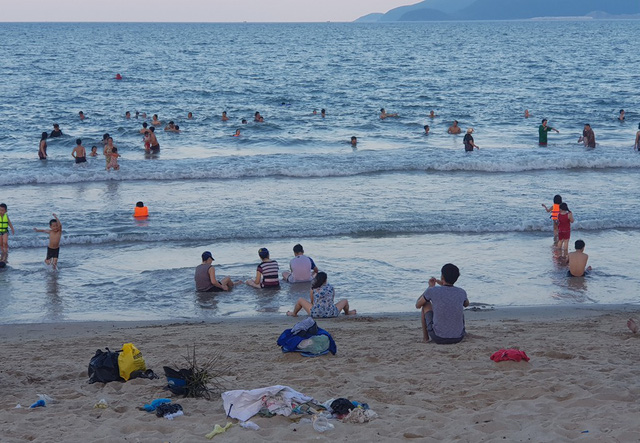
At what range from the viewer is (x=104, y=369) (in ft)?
23.9

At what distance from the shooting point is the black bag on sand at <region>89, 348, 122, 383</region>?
726cm

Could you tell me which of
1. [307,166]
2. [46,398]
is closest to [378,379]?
[46,398]

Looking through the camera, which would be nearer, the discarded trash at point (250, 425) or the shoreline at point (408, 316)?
the discarded trash at point (250, 425)

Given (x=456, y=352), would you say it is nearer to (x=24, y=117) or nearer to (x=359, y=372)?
(x=359, y=372)

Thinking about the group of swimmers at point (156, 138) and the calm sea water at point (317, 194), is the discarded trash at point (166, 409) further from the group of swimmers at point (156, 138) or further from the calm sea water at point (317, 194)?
the group of swimmers at point (156, 138)

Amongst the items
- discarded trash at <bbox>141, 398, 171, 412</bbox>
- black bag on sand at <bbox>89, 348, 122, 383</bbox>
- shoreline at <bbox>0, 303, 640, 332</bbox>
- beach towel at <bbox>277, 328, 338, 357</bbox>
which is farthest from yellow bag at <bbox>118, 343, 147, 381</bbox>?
shoreline at <bbox>0, 303, 640, 332</bbox>

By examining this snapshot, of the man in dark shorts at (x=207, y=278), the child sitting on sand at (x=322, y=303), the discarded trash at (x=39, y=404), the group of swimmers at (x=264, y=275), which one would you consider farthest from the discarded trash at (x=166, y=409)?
the man in dark shorts at (x=207, y=278)

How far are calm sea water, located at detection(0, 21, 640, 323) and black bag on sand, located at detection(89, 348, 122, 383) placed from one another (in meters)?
3.78

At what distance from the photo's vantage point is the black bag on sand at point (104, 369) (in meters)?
7.26

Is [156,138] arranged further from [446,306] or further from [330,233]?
[446,306]

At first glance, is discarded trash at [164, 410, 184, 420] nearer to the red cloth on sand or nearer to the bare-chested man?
the red cloth on sand

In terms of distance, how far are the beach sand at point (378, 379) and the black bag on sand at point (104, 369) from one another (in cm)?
12

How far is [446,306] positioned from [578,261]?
4.82 metres

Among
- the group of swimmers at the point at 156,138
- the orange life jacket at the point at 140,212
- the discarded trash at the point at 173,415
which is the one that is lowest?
the discarded trash at the point at 173,415
